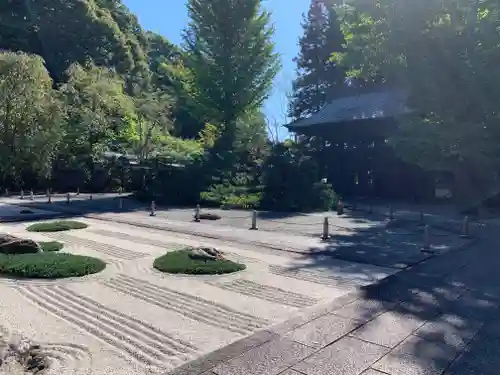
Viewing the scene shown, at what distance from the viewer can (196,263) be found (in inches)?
315

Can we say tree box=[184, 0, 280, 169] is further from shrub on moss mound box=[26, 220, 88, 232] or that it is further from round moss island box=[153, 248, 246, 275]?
round moss island box=[153, 248, 246, 275]

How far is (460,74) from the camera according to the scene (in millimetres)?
14914

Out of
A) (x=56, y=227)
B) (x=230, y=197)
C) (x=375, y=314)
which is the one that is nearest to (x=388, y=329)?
(x=375, y=314)

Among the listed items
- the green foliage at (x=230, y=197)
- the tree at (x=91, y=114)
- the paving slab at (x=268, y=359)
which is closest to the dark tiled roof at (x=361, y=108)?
the green foliage at (x=230, y=197)

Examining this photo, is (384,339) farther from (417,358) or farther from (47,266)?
(47,266)

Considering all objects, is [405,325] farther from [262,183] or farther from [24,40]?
[24,40]

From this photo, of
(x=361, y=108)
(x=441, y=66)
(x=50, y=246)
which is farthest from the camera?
(x=361, y=108)

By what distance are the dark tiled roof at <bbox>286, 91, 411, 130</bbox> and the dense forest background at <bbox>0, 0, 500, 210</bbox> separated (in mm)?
1489

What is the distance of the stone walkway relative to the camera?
397cm

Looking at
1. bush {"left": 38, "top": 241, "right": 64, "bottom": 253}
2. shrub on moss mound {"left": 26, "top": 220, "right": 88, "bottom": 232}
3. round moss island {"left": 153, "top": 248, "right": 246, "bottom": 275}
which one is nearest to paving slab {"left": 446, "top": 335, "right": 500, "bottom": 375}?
round moss island {"left": 153, "top": 248, "right": 246, "bottom": 275}

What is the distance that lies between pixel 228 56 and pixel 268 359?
82.9 feet

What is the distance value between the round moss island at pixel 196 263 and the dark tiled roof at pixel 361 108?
1921 centimetres

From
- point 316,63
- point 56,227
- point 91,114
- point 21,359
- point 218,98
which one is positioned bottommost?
point 21,359

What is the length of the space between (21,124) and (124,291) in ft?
76.7
